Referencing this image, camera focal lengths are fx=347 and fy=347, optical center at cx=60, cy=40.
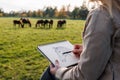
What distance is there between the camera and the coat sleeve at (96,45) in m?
1.39

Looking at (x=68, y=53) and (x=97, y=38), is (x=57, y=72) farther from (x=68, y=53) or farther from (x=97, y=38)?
(x=97, y=38)

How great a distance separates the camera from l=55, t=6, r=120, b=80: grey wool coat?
1389 mm

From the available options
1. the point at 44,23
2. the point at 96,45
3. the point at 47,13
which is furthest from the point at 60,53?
the point at 47,13

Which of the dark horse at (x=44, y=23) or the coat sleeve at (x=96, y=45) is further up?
the coat sleeve at (x=96, y=45)

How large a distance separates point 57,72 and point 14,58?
13.4 ft

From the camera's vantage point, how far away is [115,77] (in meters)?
1.45

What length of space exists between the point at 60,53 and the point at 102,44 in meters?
0.48

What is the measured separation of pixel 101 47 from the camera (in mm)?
1396

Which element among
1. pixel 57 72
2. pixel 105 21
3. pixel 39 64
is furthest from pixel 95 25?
pixel 39 64

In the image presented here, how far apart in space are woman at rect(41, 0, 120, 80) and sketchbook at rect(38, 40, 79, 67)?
0.29 metres

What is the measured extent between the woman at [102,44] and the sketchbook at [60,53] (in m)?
0.29

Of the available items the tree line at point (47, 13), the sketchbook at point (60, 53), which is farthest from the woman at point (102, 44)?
the tree line at point (47, 13)

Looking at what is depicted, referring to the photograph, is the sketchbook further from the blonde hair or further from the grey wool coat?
the blonde hair

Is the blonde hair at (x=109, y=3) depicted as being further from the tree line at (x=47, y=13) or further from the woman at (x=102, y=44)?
the tree line at (x=47, y=13)
